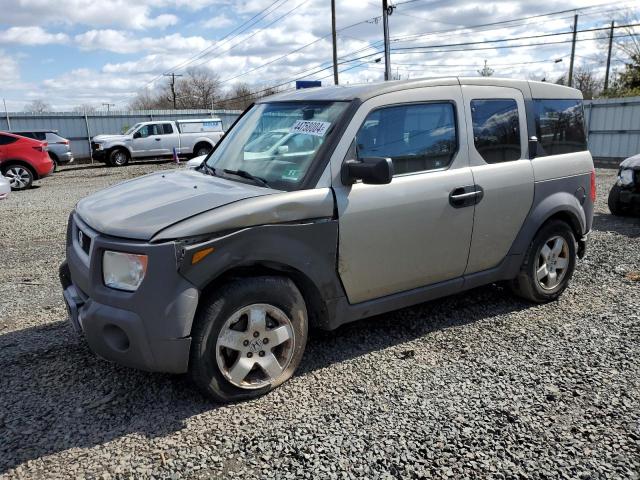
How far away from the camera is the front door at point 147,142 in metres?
22.6

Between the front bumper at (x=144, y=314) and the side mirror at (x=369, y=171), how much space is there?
122 cm

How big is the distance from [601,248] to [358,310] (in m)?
4.65

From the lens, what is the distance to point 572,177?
4.74 m

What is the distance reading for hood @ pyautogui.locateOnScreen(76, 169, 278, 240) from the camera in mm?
3018

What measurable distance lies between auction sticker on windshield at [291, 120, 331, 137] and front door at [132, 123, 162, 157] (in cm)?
2034

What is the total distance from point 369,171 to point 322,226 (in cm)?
45

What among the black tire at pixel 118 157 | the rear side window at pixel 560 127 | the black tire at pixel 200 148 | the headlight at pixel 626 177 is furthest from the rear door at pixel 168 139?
the rear side window at pixel 560 127

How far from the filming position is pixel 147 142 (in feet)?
74.3

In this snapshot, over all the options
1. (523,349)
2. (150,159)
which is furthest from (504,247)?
(150,159)

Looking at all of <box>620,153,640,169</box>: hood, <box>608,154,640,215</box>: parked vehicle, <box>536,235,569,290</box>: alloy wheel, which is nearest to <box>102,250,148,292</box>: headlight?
<box>536,235,569,290</box>: alloy wheel

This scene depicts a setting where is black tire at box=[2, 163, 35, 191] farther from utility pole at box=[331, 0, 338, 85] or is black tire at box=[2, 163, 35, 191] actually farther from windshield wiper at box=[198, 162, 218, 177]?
utility pole at box=[331, 0, 338, 85]

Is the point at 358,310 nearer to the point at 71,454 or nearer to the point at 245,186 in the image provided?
the point at 245,186

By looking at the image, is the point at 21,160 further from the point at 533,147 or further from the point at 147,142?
the point at 533,147

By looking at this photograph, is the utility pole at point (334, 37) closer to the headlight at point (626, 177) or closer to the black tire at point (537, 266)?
the headlight at point (626, 177)
